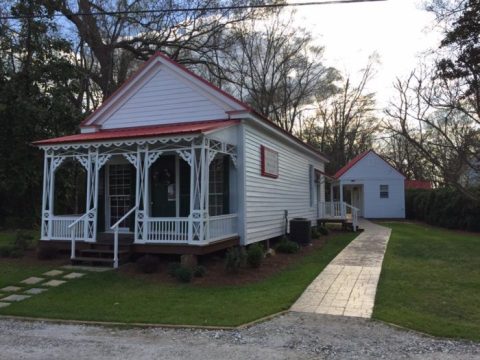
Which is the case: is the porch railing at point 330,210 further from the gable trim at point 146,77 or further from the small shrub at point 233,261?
the small shrub at point 233,261

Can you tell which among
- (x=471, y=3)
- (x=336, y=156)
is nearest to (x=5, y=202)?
(x=471, y=3)

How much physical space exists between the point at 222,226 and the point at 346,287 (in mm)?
3594

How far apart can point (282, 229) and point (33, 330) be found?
35.5 ft

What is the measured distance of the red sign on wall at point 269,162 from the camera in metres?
14.2

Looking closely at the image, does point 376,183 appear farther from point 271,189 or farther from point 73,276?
point 73,276

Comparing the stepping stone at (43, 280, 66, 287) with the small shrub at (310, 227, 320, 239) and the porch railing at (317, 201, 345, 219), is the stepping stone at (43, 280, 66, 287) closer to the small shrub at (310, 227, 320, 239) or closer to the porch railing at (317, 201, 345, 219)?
the small shrub at (310, 227, 320, 239)

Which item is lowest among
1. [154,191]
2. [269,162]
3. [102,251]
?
[102,251]

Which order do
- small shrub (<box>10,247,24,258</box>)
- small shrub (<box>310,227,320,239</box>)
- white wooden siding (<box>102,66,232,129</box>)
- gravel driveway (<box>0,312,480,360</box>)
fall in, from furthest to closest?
1. small shrub (<box>310,227,320,239</box>)
2. white wooden siding (<box>102,66,232,129</box>)
3. small shrub (<box>10,247,24,258</box>)
4. gravel driveway (<box>0,312,480,360</box>)

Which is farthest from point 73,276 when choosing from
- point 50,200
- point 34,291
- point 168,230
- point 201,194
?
point 201,194

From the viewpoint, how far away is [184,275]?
988 centimetres

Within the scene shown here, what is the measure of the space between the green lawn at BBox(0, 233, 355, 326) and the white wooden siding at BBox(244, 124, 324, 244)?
2949mm

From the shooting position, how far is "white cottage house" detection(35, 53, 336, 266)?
11.0 m

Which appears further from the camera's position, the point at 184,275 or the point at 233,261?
the point at 233,261

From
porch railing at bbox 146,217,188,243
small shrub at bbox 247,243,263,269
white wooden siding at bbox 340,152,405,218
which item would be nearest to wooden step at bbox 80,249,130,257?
porch railing at bbox 146,217,188,243
